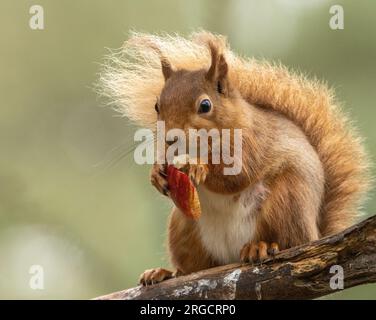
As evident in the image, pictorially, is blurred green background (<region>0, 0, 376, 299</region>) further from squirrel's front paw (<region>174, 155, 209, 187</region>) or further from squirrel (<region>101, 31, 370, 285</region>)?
squirrel's front paw (<region>174, 155, 209, 187</region>)

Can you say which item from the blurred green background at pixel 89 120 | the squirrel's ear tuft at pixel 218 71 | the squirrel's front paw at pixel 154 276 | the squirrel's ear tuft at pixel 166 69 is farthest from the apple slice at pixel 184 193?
the blurred green background at pixel 89 120

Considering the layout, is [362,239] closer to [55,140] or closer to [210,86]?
[210,86]

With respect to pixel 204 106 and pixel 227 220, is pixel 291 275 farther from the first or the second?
pixel 204 106

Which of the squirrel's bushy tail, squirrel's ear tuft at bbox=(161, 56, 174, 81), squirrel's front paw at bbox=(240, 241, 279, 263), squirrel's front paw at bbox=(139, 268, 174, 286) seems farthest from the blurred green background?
squirrel's front paw at bbox=(240, 241, 279, 263)

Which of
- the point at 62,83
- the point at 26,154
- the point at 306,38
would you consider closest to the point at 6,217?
the point at 26,154

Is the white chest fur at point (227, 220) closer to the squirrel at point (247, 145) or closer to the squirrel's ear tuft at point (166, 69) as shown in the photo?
the squirrel at point (247, 145)

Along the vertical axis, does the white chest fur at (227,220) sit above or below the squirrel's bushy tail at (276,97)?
below

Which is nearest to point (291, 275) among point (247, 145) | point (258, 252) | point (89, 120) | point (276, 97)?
point (258, 252)
